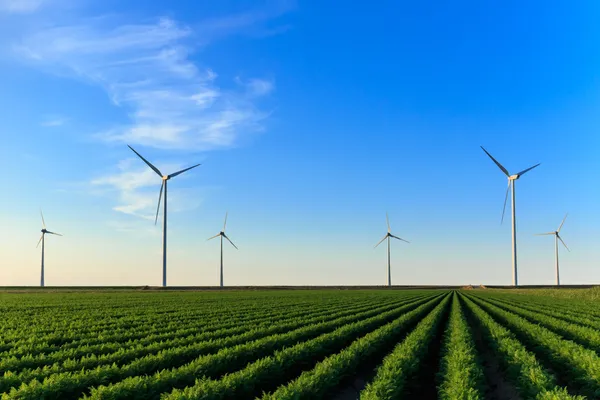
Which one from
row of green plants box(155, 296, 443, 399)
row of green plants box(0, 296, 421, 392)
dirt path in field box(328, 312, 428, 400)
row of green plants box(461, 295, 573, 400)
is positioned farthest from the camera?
dirt path in field box(328, 312, 428, 400)

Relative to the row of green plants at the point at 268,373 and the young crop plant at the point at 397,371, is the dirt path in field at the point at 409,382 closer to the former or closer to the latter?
the young crop plant at the point at 397,371

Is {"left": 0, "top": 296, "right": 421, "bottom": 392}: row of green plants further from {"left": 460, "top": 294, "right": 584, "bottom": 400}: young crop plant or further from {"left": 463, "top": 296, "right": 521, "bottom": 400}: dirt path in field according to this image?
{"left": 460, "top": 294, "right": 584, "bottom": 400}: young crop plant

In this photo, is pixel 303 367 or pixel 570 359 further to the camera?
pixel 303 367

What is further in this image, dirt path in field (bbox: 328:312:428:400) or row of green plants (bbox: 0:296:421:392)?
dirt path in field (bbox: 328:312:428:400)

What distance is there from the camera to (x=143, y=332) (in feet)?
72.7

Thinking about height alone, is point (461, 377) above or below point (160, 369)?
above

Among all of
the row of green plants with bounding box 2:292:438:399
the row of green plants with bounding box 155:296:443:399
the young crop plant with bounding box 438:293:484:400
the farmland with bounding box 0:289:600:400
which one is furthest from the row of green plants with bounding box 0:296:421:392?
the young crop plant with bounding box 438:293:484:400

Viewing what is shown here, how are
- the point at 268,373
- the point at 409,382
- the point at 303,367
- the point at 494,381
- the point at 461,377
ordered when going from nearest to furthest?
the point at 461,377
the point at 268,373
the point at 409,382
the point at 494,381
the point at 303,367

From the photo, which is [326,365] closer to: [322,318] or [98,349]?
[98,349]

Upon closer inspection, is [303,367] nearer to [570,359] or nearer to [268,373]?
[268,373]

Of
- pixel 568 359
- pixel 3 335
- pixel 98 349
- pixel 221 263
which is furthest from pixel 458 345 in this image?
pixel 221 263

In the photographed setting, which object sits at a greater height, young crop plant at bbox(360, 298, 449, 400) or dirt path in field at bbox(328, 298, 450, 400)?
young crop plant at bbox(360, 298, 449, 400)

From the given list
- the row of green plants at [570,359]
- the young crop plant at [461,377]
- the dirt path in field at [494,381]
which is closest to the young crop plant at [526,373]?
the dirt path in field at [494,381]

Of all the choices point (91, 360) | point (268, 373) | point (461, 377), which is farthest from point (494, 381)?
point (91, 360)
